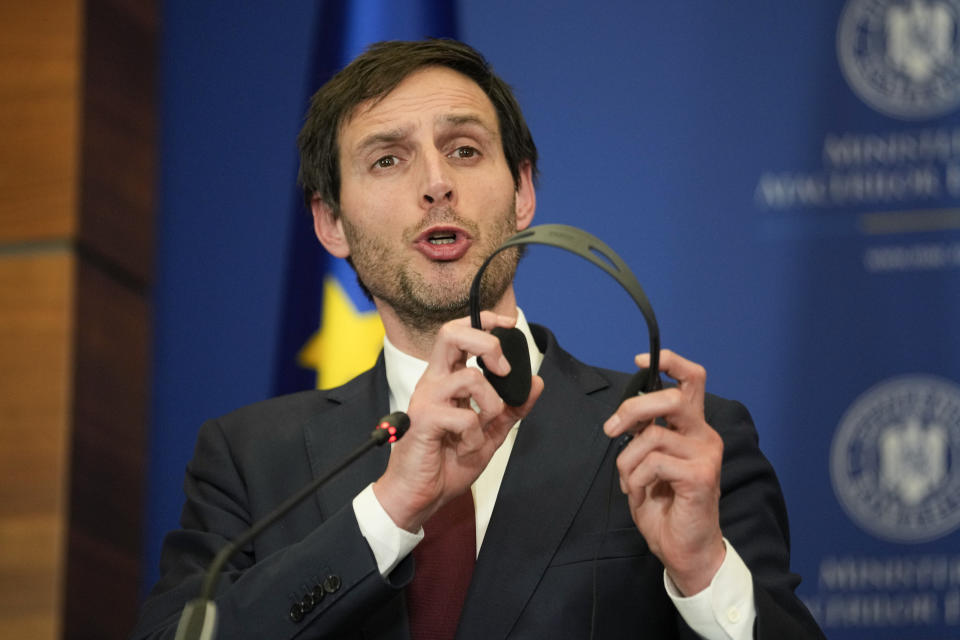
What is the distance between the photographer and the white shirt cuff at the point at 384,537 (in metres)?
1.80

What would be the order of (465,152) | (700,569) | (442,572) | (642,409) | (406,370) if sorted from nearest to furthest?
1. (642,409)
2. (700,569)
3. (442,572)
4. (406,370)
5. (465,152)

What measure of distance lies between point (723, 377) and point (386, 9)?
4.57 ft

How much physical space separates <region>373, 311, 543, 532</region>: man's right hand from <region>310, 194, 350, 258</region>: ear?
0.91 metres

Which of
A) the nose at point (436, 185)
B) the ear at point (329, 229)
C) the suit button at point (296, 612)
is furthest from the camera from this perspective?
the ear at point (329, 229)

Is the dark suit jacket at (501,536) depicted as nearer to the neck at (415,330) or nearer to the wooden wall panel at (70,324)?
the neck at (415,330)

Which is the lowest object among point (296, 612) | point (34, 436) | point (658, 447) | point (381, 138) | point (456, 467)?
point (34, 436)

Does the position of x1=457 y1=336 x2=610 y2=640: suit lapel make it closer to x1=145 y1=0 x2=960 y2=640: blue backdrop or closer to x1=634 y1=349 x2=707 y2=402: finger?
x1=634 y1=349 x2=707 y2=402: finger

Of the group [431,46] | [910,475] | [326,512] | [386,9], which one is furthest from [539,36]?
[326,512]

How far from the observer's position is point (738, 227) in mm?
3283

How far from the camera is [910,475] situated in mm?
3062

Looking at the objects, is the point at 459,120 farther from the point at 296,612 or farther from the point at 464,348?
the point at 296,612

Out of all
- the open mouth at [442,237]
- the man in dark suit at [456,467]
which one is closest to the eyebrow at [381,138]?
the man in dark suit at [456,467]

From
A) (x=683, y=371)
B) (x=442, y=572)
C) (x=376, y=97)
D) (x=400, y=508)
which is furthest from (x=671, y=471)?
(x=376, y=97)

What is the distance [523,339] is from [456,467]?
22 centimetres
